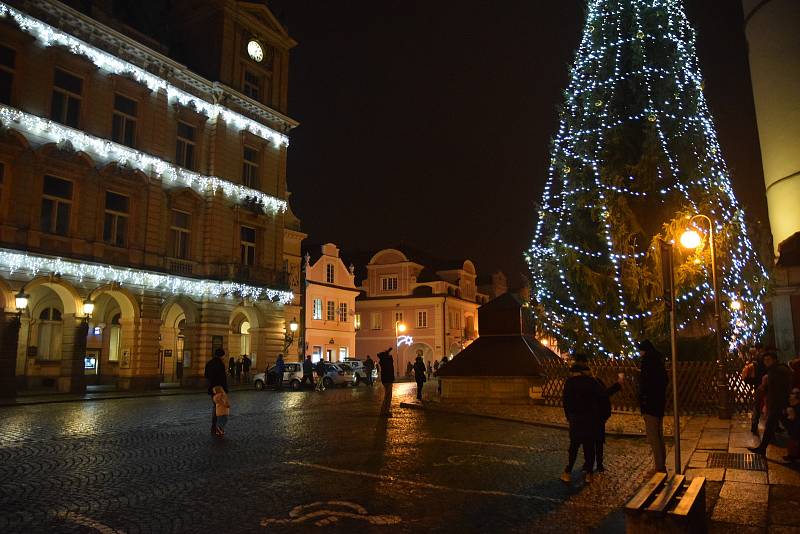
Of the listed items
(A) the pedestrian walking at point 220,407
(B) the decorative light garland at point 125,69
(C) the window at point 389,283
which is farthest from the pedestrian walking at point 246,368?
(C) the window at point 389,283

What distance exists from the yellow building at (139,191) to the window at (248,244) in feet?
0.33

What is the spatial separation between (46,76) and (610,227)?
2551cm

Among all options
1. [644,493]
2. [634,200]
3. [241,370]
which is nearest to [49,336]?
[241,370]

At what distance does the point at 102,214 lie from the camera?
3059 cm

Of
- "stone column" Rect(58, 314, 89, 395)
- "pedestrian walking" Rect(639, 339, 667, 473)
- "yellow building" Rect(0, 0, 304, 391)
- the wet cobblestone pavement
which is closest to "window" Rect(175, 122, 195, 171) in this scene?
"yellow building" Rect(0, 0, 304, 391)

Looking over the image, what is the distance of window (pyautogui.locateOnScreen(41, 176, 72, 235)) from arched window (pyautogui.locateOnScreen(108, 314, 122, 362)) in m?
8.52

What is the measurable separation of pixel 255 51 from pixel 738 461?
126 feet

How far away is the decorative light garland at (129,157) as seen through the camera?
89.8 feet

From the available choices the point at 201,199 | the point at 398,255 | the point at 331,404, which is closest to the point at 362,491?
the point at 331,404

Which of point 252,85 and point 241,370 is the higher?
point 252,85

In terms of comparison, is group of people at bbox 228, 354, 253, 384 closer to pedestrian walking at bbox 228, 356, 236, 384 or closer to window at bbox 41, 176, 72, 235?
pedestrian walking at bbox 228, 356, 236, 384

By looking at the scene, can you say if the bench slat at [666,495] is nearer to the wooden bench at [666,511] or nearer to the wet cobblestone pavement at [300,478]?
the wooden bench at [666,511]

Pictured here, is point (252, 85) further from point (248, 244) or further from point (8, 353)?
point (8, 353)

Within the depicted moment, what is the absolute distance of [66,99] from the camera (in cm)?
2956
